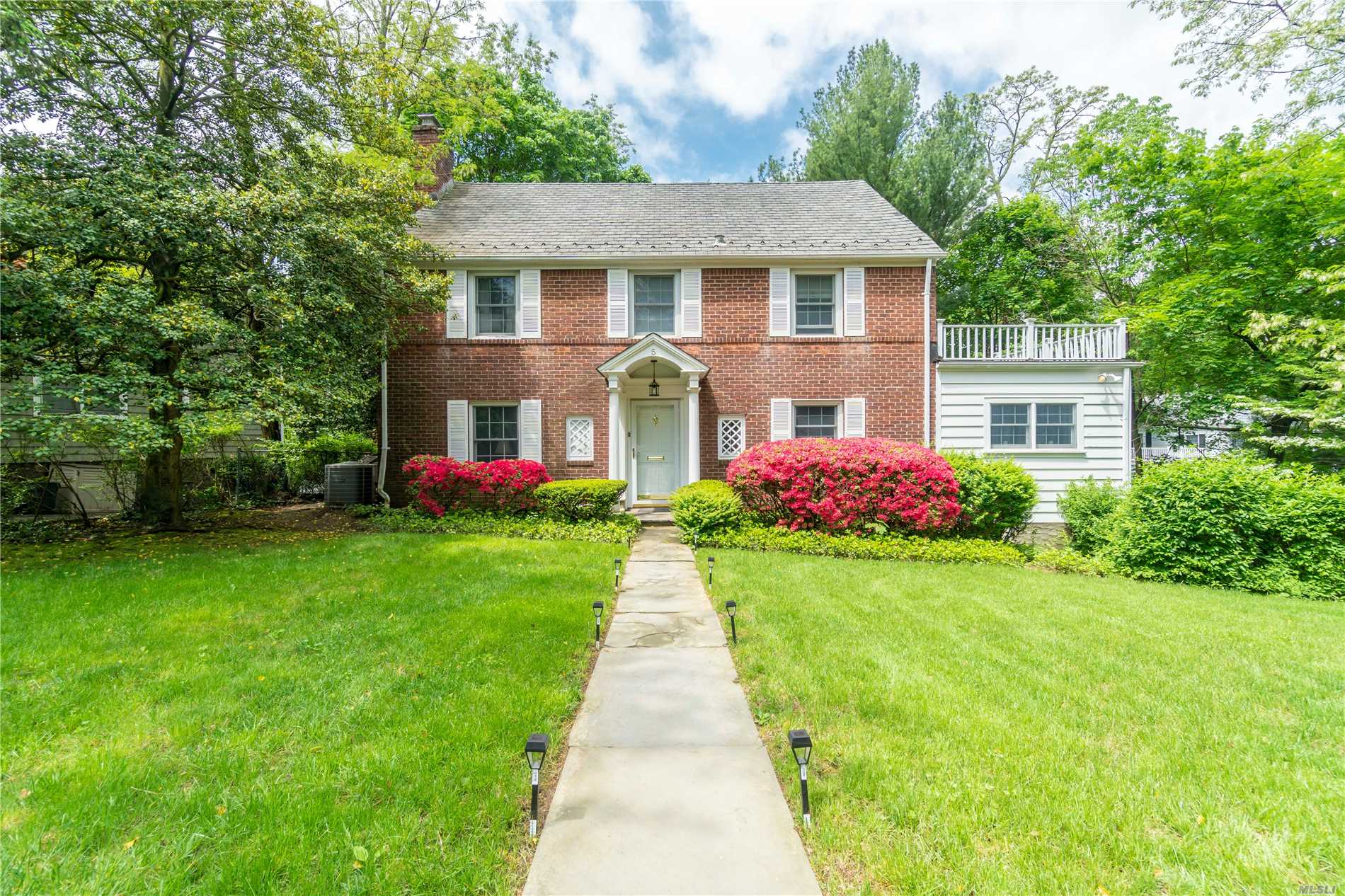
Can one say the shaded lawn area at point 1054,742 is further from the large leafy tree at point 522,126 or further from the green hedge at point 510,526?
the large leafy tree at point 522,126

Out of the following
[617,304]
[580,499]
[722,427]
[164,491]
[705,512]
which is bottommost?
[705,512]

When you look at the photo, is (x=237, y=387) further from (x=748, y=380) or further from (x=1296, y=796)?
(x=1296, y=796)

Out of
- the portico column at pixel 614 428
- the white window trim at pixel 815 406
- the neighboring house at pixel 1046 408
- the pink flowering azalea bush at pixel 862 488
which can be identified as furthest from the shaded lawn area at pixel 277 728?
the neighboring house at pixel 1046 408

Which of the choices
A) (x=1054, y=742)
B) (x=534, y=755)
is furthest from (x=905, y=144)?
(x=534, y=755)

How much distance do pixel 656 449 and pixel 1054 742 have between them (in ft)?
29.7

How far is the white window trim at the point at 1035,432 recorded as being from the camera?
1080cm

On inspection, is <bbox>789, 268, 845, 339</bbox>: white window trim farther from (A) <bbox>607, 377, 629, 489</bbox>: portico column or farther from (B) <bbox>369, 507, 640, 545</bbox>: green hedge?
(B) <bbox>369, 507, 640, 545</bbox>: green hedge

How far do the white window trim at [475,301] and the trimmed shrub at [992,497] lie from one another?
8.87 metres

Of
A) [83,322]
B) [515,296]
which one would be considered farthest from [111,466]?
[515,296]

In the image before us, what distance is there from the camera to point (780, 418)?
1078 centimetres

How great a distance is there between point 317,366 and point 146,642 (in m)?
5.02

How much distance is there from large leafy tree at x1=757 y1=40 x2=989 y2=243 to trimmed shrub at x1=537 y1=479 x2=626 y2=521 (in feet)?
49.0

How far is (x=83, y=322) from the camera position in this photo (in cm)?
619

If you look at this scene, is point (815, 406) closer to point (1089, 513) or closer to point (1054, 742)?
point (1089, 513)
